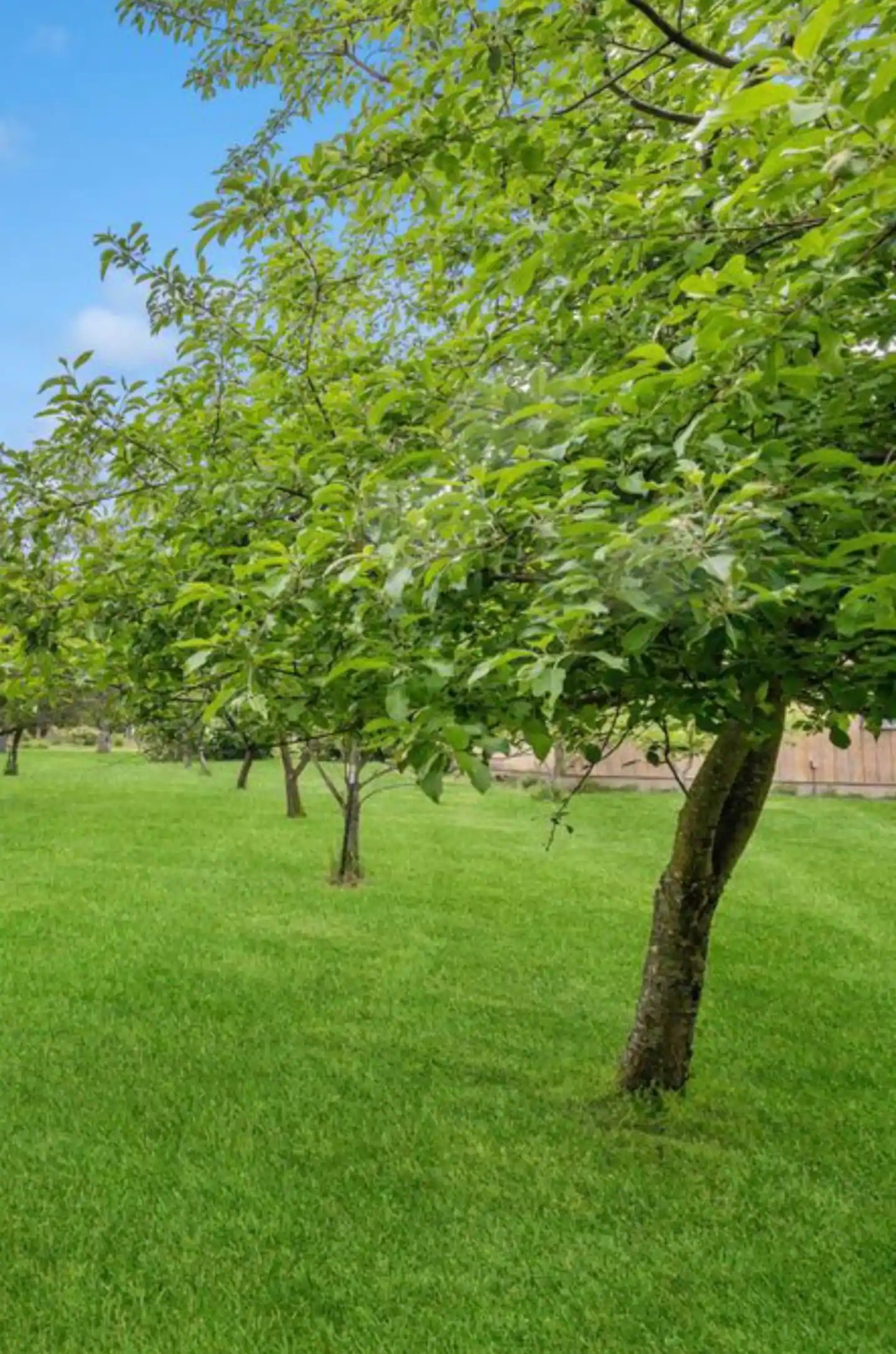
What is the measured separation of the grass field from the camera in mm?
3725

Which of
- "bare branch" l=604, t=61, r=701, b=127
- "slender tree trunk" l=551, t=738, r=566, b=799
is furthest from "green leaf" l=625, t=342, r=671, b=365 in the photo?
"slender tree trunk" l=551, t=738, r=566, b=799

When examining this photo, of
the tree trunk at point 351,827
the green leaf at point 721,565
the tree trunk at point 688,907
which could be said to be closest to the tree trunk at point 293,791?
the tree trunk at point 351,827

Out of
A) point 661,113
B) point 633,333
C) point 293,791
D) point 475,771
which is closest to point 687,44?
point 661,113

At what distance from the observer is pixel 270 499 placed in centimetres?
396

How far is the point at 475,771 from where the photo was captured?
204 cm

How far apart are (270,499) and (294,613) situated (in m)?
0.95

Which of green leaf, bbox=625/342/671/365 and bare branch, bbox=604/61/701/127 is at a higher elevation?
bare branch, bbox=604/61/701/127

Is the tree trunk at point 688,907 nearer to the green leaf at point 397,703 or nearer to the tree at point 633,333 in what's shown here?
the tree at point 633,333

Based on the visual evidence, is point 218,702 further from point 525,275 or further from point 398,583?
point 525,275

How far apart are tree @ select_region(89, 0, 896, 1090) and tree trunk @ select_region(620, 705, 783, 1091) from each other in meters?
1.41

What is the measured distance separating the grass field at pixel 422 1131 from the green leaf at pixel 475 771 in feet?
8.43

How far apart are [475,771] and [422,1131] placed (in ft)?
13.1

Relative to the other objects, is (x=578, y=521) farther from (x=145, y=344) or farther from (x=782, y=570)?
(x=145, y=344)

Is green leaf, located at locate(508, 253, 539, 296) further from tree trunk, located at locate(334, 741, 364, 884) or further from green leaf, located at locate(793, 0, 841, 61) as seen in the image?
tree trunk, located at locate(334, 741, 364, 884)
